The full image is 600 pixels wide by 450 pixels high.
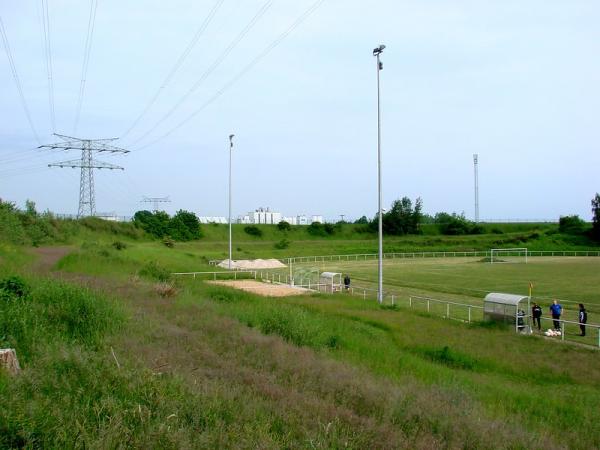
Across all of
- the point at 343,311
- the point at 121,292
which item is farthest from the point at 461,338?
the point at 121,292

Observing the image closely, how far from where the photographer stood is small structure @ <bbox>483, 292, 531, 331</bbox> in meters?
21.0

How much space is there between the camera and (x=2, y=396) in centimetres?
539

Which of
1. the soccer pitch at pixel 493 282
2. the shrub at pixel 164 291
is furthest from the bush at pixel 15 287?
the soccer pitch at pixel 493 282

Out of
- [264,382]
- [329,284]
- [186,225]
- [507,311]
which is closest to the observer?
[264,382]

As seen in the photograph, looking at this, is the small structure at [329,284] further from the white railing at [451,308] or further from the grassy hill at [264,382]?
the grassy hill at [264,382]

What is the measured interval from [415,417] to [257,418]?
2031 mm

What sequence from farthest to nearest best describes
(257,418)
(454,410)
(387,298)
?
(387,298) < (454,410) < (257,418)

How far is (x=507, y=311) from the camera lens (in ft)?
70.0

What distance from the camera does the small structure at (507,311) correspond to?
68.9 ft

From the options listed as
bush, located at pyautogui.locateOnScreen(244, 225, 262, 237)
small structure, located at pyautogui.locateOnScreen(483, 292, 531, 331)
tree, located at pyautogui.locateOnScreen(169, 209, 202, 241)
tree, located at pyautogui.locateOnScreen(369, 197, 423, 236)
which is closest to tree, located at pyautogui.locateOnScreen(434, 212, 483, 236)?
tree, located at pyautogui.locateOnScreen(369, 197, 423, 236)

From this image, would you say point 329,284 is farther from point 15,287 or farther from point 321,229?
point 321,229

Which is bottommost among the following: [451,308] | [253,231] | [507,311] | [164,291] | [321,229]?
[451,308]

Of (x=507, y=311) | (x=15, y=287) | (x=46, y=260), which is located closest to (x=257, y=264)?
(x=46, y=260)

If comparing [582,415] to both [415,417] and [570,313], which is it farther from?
[570,313]
